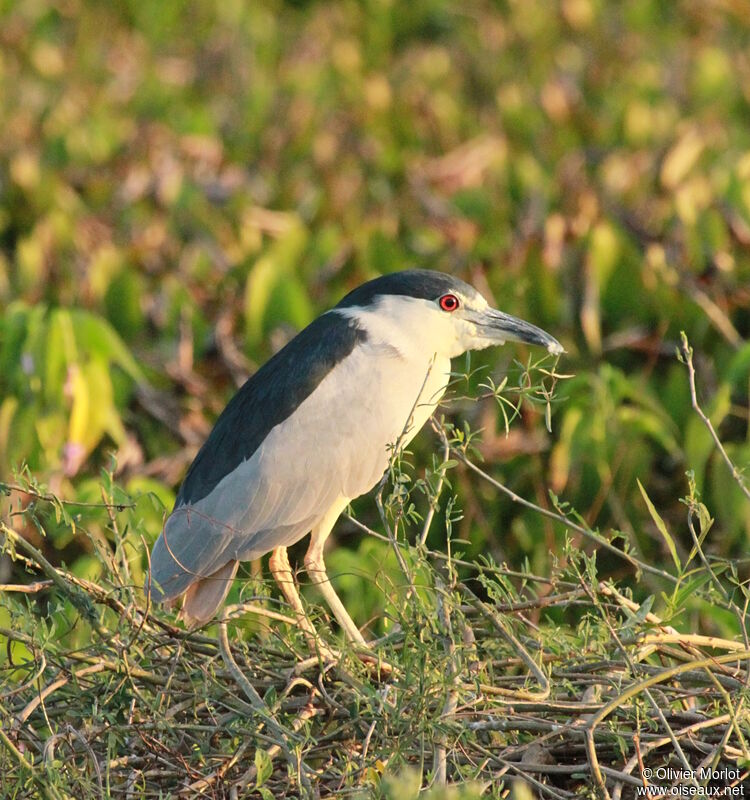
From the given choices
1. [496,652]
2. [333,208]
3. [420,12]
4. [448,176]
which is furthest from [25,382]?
[420,12]

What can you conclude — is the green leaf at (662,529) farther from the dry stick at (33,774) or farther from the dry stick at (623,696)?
the dry stick at (33,774)

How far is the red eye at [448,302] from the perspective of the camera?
3.47 metres

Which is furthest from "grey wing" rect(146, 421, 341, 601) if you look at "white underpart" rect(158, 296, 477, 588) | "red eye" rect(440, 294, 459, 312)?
"red eye" rect(440, 294, 459, 312)

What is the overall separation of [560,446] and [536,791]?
210cm

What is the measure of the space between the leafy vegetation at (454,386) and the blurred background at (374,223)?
2 cm

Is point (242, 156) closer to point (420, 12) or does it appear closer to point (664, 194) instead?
point (664, 194)

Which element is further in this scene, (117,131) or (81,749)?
(117,131)

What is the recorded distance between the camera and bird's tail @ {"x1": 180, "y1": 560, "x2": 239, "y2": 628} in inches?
125

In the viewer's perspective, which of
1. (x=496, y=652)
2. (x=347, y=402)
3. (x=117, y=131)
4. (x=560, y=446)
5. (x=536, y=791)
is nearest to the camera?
(x=536, y=791)

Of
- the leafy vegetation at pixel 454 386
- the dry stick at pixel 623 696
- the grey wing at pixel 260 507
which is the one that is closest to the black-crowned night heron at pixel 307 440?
the grey wing at pixel 260 507

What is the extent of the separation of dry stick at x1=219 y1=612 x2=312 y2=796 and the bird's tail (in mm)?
631

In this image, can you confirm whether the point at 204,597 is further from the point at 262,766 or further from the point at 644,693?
the point at 644,693

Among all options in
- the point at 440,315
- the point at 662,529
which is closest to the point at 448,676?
the point at 662,529

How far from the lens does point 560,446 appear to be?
14.8 ft
